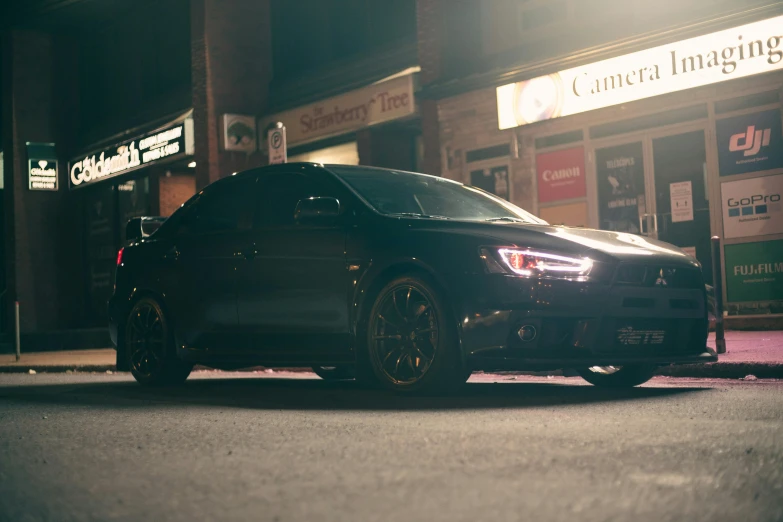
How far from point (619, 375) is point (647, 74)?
7.61 meters

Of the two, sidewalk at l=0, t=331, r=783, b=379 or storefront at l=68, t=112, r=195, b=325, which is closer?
sidewalk at l=0, t=331, r=783, b=379

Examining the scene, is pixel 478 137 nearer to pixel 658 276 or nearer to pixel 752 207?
pixel 752 207

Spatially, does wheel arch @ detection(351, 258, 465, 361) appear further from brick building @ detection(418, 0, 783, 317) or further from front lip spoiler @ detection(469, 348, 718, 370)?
brick building @ detection(418, 0, 783, 317)

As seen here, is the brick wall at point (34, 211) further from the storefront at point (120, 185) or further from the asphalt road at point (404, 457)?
the asphalt road at point (404, 457)

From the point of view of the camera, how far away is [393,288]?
720 centimetres

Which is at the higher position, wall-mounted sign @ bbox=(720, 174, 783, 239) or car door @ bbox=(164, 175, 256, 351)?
wall-mounted sign @ bbox=(720, 174, 783, 239)

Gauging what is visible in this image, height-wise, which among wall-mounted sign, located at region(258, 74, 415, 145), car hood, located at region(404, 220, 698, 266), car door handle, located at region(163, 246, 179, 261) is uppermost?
wall-mounted sign, located at region(258, 74, 415, 145)

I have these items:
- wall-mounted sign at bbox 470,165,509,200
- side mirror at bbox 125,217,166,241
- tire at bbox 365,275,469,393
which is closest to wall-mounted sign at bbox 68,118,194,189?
wall-mounted sign at bbox 470,165,509,200

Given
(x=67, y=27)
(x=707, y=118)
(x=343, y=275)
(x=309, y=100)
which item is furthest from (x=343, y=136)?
(x=343, y=275)

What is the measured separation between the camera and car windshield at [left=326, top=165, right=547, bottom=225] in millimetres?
7828

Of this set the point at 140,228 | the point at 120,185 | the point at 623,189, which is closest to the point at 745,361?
the point at 140,228

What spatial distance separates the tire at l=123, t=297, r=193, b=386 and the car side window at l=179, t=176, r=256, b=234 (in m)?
0.72

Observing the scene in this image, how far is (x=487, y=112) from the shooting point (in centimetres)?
1745

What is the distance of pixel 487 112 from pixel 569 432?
12.5m
